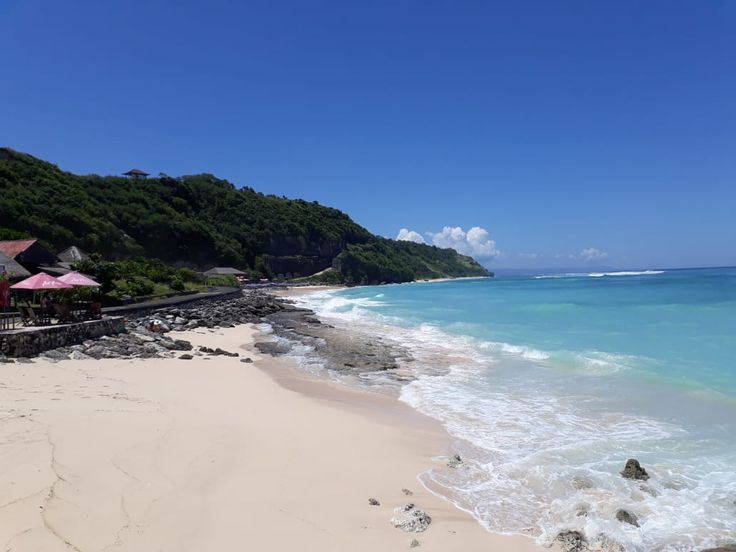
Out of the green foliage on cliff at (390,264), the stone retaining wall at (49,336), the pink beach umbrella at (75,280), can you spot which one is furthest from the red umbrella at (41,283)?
the green foliage on cliff at (390,264)

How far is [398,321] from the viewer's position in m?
30.9

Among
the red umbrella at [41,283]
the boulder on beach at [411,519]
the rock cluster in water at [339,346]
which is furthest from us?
the rock cluster in water at [339,346]

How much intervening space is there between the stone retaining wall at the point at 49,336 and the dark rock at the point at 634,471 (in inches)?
546

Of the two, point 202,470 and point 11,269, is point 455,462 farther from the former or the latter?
point 11,269

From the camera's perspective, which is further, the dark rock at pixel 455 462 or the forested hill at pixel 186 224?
the forested hill at pixel 186 224

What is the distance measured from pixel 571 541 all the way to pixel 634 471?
2.43 meters

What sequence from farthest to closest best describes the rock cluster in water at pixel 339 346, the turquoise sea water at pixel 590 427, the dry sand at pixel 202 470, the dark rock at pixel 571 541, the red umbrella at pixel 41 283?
the rock cluster in water at pixel 339 346
the red umbrella at pixel 41 283
the turquoise sea water at pixel 590 427
the dark rock at pixel 571 541
the dry sand at pixel 202 470

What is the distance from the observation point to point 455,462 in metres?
7.65

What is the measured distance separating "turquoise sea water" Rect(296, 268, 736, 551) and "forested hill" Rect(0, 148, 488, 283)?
104 ft

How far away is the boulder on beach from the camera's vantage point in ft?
17.9

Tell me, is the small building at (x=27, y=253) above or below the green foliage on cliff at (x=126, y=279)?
above

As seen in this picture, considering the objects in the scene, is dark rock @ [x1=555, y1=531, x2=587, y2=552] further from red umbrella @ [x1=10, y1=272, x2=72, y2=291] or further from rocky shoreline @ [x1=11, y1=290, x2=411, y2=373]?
red umbrella @ [x1=10, y1=272, x2=72, y2=291]

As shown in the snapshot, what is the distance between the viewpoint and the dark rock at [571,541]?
525 cm

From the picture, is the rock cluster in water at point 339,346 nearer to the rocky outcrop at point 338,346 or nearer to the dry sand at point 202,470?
the rocky outcrop at point 338,346
